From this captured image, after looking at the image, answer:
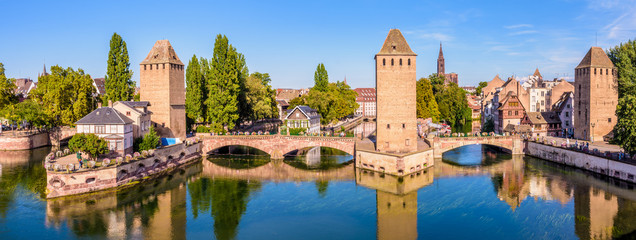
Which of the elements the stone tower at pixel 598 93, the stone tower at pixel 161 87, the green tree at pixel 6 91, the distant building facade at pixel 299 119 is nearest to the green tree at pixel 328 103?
the distant building facade at pixel 299 119

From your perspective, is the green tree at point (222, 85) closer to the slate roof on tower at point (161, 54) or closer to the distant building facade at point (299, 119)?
the slate roof on tower at point (161, 54)

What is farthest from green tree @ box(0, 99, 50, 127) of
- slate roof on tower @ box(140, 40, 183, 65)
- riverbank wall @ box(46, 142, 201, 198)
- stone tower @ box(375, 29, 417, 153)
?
stone tower @ box(375, 29, 417, 153)

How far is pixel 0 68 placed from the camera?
Result: 66812 mm

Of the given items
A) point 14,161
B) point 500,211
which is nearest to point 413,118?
point 500,211

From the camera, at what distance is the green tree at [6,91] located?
6444 centimetres

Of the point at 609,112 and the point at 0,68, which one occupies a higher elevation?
the point at 0,68

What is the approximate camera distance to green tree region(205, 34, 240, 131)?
57.9 m

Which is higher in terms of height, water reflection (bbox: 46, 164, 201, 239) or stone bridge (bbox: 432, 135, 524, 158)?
stone bridge (bbox: 432, 135, 524, 158)

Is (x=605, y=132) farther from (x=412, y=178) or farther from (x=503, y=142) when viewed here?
(x=412, y=178)

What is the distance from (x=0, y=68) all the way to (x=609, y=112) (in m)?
85.9

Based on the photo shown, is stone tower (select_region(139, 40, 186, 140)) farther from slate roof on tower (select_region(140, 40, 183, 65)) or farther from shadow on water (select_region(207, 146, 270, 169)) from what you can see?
shadow on water (select_region(207, 146, 270, 169))

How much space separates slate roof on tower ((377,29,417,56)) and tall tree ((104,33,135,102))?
36315mm

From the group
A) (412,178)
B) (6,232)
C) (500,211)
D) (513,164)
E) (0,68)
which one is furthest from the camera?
(0,68)

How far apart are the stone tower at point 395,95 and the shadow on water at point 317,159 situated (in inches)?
324
